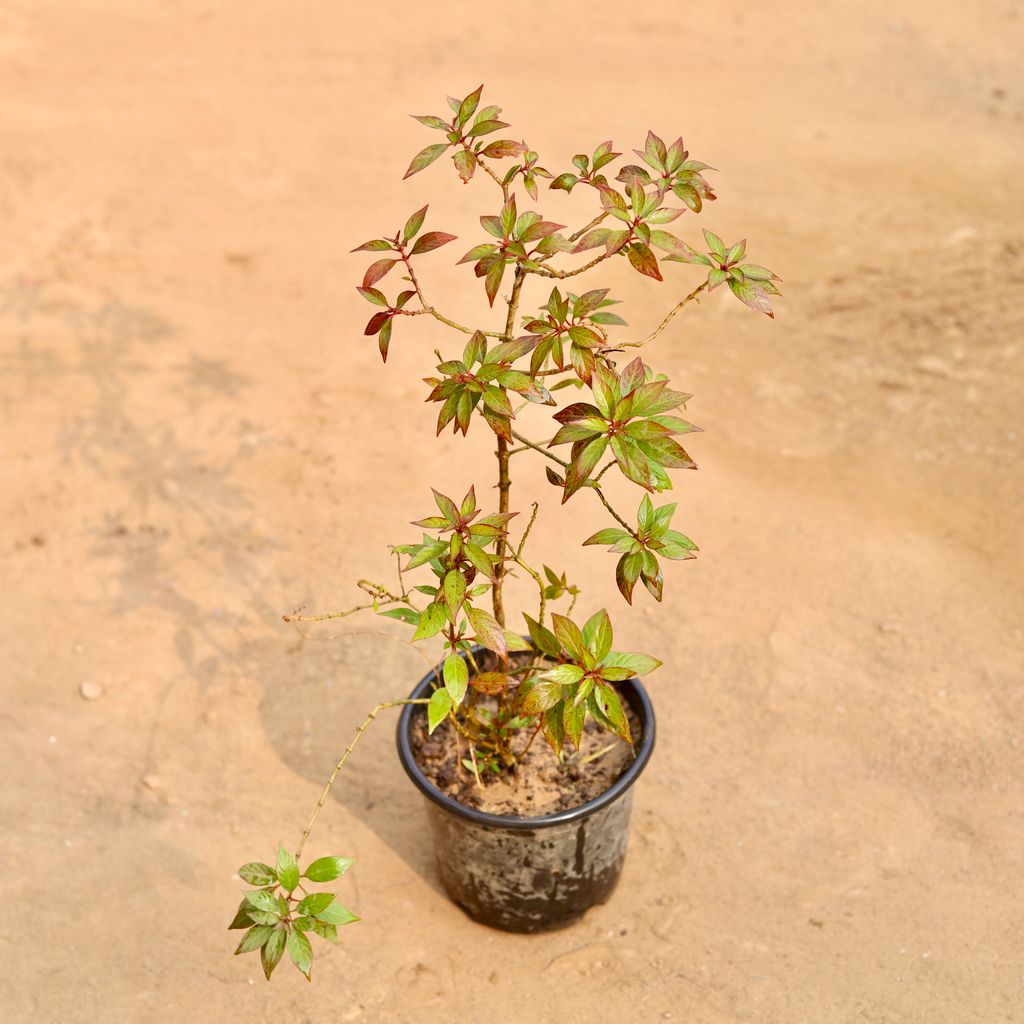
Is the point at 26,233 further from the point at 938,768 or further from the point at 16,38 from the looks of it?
the point at 938,768

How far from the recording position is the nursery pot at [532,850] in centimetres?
267

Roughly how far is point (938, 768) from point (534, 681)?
1431mm

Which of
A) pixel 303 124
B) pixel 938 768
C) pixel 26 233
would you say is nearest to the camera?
pixel 938 768

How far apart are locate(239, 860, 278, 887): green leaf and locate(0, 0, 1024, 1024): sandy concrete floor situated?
682mm

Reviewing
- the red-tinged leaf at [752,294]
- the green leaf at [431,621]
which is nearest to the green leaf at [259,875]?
the green leaf at [431,621]

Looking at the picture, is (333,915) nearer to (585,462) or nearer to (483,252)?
(585,462)

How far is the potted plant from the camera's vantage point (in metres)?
2.17

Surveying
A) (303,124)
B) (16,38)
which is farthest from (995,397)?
(16,38)

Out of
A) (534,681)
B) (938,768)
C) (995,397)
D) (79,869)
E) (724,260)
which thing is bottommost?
(79,869)

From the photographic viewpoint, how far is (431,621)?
2328 mm

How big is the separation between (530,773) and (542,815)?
0.19 meters

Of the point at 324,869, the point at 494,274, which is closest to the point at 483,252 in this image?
the point at 494,274

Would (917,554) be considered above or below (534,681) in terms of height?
below

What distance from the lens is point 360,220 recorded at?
5.91 metres
